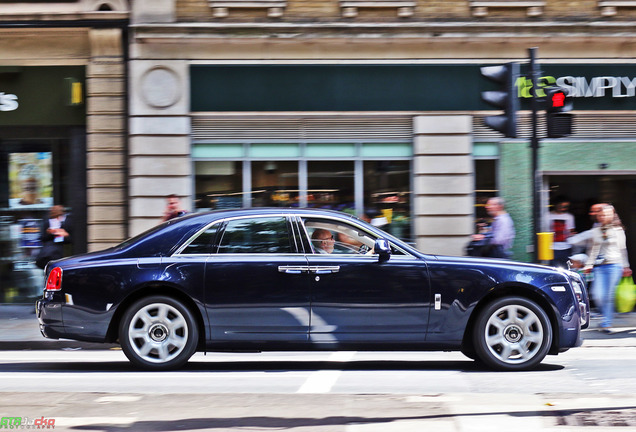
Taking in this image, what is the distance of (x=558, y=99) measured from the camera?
10500 mm

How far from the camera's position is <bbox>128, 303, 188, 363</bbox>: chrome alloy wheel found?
8000 mm

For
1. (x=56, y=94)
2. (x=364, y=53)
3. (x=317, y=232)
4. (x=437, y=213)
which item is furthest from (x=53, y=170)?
(x=317, y=232)

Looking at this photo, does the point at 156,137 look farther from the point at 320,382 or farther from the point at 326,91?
the point at 320,382

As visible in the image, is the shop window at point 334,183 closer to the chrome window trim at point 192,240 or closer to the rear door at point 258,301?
the chrome window trim at point 192,240

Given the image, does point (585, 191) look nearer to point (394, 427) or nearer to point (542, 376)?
point (542, 376)

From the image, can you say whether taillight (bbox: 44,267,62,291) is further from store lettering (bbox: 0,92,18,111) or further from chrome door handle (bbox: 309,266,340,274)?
store lettering (bbox: 0,92,18,111)

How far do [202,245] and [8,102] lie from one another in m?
8.28

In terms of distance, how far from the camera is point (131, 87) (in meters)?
14.9

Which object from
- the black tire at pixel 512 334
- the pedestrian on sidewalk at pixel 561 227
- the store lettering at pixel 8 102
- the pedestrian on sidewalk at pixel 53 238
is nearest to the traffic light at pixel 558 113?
the black tire at pixel 512 334

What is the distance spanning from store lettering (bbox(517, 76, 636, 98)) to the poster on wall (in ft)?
26.7

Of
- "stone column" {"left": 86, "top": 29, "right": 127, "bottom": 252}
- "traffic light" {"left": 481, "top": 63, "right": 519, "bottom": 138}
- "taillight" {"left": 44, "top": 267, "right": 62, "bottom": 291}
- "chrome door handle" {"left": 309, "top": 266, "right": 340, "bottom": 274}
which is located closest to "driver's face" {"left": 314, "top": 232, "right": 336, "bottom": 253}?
"chrome door handle" {"left": 309, "top": 266, "right": 340, "bottom": 274}

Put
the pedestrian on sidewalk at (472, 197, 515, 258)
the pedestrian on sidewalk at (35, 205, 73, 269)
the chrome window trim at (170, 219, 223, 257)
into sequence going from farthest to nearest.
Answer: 1. the pedestrian on sidewalk at (35, 205, 73, 269)
2. the pedestrian on sidewalk at (472, 197, 515, 258)
3. the chrome window trim at (170, 219, 223, 257)

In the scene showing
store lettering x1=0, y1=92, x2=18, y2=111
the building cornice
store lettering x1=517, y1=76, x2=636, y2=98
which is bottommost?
store lettering x1=0, y1=92, x2=18, y2=111

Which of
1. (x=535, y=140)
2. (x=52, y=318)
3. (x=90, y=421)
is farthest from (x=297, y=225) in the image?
(x=535, y=140)
